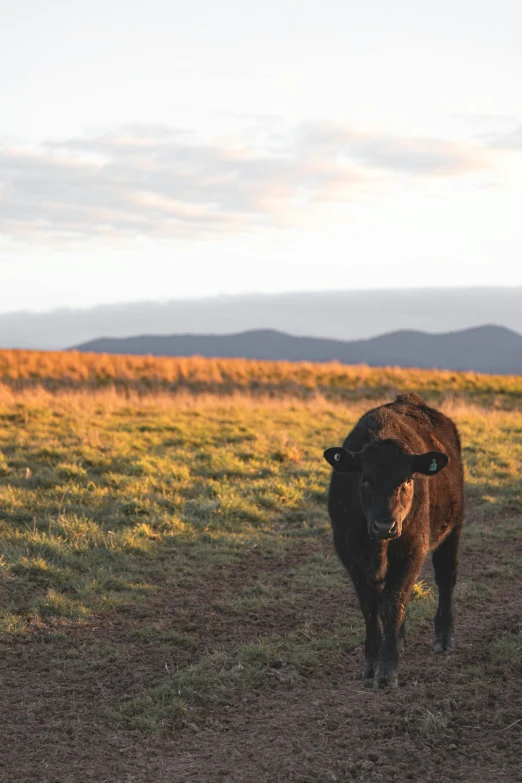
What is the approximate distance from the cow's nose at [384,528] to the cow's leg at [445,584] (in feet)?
6.59

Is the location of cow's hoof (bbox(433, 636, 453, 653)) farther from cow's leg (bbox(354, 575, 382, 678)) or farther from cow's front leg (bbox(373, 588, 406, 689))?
cow's front leg (bbox(373, 588, 406, 689))

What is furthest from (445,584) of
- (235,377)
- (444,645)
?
(235,377)

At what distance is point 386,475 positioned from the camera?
5.93m

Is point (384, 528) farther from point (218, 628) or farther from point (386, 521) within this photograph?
point (218, 628)

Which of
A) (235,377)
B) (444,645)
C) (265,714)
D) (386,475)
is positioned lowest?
(265,714)

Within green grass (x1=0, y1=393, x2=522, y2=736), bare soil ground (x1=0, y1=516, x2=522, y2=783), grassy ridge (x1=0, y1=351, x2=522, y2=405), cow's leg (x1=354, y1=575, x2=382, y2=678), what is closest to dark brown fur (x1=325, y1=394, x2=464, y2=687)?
cow's leg (x1=354, y1=575, x2=382, y2=678)

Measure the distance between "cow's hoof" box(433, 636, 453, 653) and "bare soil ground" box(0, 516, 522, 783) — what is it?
0.33ft

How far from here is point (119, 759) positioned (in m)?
5.46

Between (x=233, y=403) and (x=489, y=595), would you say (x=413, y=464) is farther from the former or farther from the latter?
(x=233, y=403)

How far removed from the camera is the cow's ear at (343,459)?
6145 millimetres

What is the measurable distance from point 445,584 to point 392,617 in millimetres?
1525

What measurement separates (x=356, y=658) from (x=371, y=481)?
2061 millimetres

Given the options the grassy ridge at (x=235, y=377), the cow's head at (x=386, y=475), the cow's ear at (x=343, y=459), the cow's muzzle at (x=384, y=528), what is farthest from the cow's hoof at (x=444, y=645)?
the grassy ridge at (x=235, y=377)

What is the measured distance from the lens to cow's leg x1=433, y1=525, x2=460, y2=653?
7195mm
